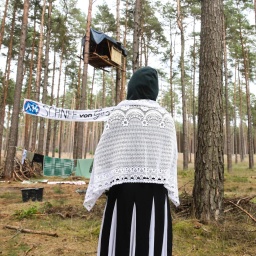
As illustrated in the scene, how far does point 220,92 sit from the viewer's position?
4.16 metres

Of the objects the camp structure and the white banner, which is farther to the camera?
the camp structure

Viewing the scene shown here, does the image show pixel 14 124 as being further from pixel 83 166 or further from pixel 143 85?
pixel 143 85

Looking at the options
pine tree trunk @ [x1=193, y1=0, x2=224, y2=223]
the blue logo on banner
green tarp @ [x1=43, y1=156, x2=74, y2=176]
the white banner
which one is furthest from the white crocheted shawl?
green tarp @ [x1=43, y1=156, x2=74, y2=176]

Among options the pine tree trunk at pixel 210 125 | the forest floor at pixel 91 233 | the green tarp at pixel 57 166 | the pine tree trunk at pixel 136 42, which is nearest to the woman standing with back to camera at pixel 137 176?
the forest floor at pixel 91 233

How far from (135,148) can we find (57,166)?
8.95m

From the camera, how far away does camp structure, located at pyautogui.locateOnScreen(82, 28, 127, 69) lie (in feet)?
36.1

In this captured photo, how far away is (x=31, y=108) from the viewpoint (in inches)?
353

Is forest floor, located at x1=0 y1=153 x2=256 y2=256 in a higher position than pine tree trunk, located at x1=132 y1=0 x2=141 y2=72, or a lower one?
lower

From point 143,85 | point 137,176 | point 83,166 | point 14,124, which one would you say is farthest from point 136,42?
point 137,176

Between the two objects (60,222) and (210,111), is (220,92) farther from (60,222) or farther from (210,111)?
(60,222)

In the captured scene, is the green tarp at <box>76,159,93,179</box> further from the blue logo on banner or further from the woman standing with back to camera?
the woman standing with back to camera

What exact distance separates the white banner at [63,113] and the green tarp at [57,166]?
192 centimetres

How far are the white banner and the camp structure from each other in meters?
3.17

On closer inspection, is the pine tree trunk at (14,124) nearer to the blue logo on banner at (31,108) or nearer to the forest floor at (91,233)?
the blue logo on banner at (31,108)
